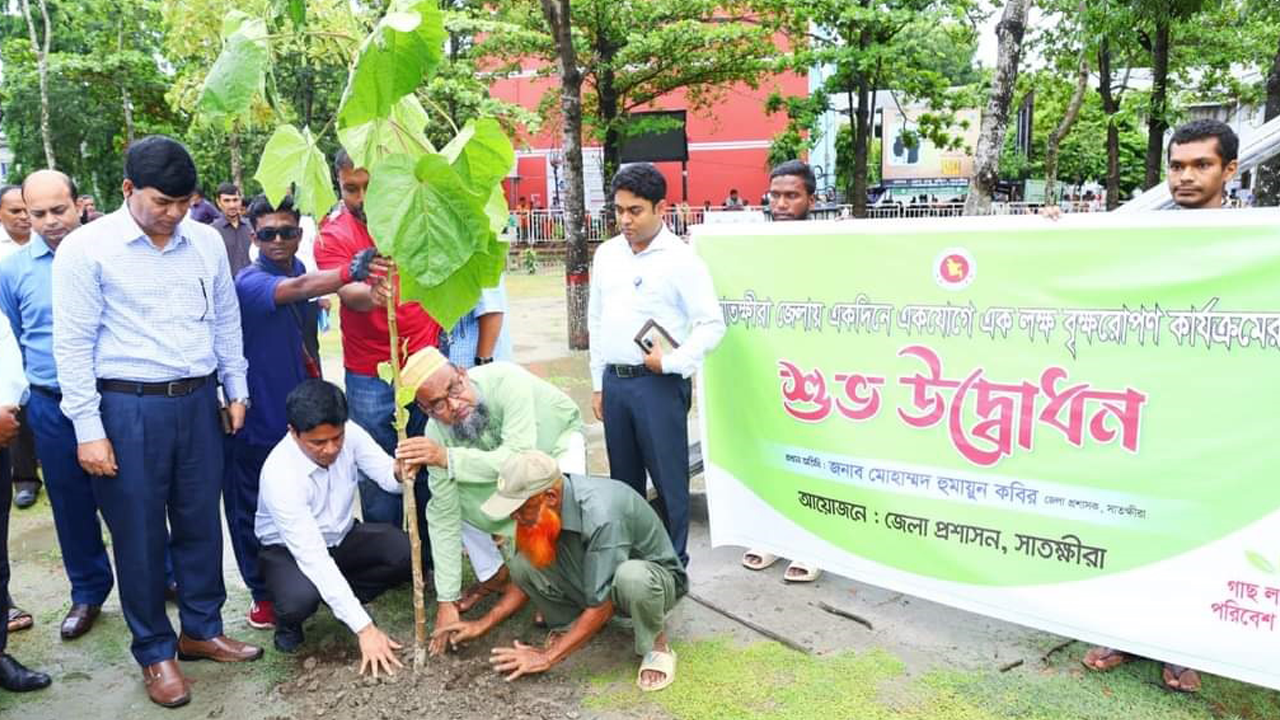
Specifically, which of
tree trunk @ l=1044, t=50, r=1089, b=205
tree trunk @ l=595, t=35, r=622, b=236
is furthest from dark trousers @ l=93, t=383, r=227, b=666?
tree trunk @ l=595, t=35, r=622, b=236

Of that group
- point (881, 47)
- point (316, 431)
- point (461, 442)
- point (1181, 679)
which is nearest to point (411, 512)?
point (461, 442)

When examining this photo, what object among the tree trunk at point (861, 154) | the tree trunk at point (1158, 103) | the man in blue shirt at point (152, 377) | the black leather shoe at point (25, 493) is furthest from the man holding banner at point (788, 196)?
the tree trunk at point (861, 154)

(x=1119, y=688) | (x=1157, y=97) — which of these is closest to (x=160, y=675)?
(x=1119, y=688)

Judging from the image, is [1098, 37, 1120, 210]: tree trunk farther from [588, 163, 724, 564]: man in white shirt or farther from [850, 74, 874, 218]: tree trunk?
[588, 163, 724, 564]: man in white shirt

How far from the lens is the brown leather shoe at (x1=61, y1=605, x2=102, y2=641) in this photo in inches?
140

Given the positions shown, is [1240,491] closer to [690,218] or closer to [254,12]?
[254,12]

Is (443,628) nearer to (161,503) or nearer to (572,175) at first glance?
(161,503)

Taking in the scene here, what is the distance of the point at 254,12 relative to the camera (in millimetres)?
2869

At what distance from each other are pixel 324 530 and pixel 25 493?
10.1ft

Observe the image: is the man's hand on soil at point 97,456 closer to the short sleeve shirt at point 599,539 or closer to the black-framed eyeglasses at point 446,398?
the black-framed eyeglasses at point 446,398

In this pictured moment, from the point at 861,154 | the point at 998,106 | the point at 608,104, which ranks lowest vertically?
the point at 998,106

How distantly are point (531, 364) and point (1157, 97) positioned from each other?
283 inches

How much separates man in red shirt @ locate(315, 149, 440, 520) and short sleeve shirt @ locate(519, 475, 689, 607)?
38.5 inches

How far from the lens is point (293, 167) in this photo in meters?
2.54
